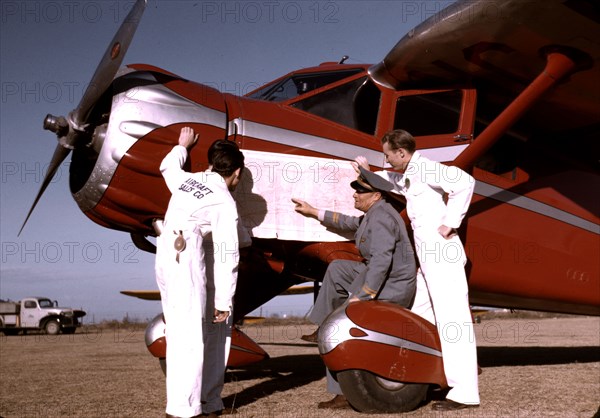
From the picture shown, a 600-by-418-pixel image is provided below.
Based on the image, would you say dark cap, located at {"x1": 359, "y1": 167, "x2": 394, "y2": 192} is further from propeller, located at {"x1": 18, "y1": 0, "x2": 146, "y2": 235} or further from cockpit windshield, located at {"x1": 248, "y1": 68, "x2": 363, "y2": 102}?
propeller, located at {"x1": 18, "y1": 0, "x2": 146, "y2": 235}

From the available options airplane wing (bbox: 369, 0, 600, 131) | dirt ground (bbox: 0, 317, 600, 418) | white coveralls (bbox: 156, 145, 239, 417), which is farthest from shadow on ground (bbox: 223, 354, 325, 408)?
airplane wing (bbox: 369, 0, 600, 131)

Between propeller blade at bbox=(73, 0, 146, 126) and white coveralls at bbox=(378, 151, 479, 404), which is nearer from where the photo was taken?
white coveralls at bbox=(378, 151, 479, 404)

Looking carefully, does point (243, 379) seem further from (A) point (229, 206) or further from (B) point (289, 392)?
(A) point (229, 206)

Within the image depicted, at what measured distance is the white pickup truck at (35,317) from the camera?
2984 centimetres

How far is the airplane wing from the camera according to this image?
15.5ft

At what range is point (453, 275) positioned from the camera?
14.3 ft

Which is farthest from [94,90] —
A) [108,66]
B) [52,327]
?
[52,327]

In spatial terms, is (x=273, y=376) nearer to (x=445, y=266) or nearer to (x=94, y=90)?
(x=445, y=266)

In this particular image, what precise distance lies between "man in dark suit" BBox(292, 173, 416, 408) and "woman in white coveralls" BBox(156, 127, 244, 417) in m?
0.93

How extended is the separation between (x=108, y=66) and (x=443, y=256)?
116 inches

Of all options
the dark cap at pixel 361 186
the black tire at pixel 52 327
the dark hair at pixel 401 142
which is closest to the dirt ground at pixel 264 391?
the dark cap at pixel 361 186

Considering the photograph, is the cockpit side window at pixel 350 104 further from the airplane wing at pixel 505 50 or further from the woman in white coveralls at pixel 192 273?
the woman in white coveralls at pixel 192 273

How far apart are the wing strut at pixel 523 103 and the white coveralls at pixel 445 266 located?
0.66 meters

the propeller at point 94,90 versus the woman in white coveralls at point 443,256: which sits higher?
the propeller at point 94,90
